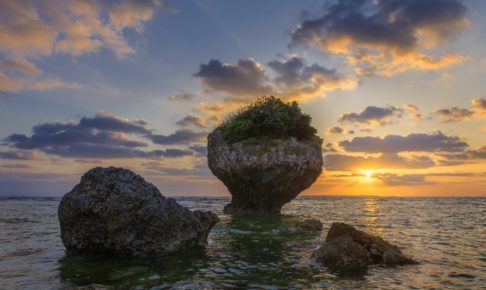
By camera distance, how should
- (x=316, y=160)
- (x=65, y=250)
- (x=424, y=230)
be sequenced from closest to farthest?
(x=65, y=250), (x=424, y=230), (x=316, y=160)

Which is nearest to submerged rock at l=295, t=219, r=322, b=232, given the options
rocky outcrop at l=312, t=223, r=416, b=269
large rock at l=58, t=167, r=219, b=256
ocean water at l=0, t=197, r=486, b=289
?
ocean water at l=0, t=197, r=486, b=289

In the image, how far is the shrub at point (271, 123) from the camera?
32.7 m

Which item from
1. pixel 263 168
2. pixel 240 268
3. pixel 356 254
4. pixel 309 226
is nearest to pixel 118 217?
Answer: pixel 240 268

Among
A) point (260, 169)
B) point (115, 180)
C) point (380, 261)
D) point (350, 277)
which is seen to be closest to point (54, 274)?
point (115, 180)

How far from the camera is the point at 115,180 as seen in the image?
1485 centimetres

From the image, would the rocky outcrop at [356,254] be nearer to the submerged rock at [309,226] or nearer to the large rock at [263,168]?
the submerged rock at [309,226]

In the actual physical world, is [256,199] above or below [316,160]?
below

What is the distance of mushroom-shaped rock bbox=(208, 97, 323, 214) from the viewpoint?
103 feet

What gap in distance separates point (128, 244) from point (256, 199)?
20589mm

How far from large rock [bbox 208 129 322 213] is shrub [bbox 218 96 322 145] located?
88 cm

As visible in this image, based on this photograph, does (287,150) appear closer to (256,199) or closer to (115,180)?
(256,199)

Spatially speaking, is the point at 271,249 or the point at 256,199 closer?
the point at 271,249

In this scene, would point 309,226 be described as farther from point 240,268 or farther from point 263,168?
point 240,268

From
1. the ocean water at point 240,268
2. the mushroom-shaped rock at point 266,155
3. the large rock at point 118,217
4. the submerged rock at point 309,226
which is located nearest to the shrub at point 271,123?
the mushroom-shaped rock at point 266,155
